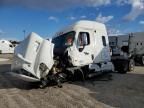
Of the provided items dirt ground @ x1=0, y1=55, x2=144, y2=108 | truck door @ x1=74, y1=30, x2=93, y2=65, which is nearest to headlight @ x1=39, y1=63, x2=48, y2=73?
dirt ground @ x1=0, y1=55, x2=144, y2=108

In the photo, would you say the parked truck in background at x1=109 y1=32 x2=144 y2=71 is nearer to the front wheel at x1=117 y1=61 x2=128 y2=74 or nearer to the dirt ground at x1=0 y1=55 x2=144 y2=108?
the front wheel at x1=117 y1=61 x2=128 y2=74


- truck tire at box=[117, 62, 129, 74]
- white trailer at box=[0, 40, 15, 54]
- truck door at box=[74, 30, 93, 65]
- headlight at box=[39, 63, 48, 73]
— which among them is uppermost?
white trailer at box=[0, 40, 15, 54]

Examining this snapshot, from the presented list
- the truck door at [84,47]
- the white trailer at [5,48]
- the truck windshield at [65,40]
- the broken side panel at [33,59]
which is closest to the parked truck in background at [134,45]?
the truck door at [84,47]

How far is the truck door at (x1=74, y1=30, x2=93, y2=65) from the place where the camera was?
13.7 meters

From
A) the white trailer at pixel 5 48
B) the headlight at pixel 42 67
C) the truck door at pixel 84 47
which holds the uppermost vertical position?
the white trailer at pixel 5 48

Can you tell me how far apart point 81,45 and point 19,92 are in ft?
12.9

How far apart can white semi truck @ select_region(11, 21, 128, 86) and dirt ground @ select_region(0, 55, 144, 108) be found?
0.60m

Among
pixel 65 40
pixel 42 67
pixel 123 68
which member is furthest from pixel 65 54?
pixel 123 68

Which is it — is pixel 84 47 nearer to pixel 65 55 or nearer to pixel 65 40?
pixel 65 40

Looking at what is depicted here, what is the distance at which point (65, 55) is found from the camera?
13281 millimetres

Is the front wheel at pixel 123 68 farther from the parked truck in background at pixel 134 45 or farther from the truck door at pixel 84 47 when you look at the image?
the parked truck in background at pixel 134 45

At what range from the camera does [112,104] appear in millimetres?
8984

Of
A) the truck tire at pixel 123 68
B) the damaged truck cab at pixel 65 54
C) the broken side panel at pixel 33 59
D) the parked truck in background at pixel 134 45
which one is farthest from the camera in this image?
the parked truck in background at pixel 134 45

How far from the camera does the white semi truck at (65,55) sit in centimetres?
1170
